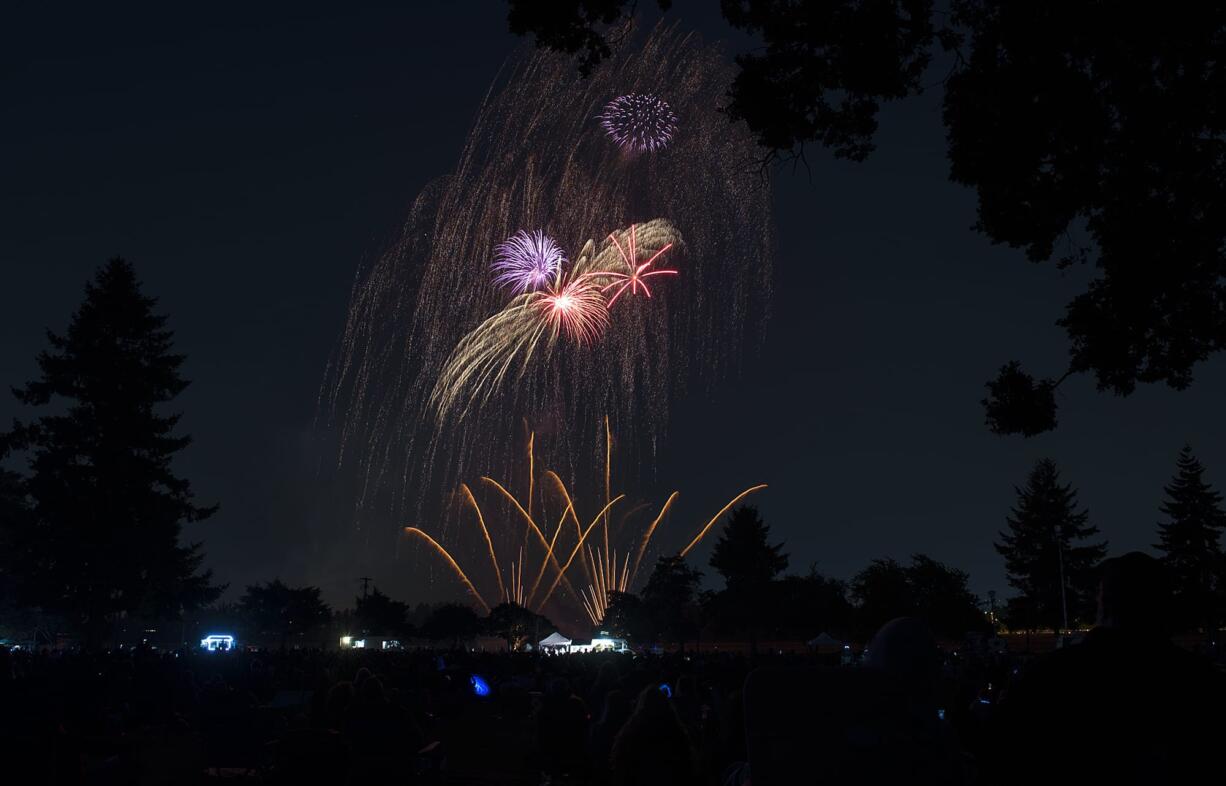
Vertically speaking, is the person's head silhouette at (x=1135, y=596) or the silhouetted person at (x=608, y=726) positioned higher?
the person's head silhouette at (x=1135, y=596)

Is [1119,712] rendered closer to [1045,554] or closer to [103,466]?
[103,466]

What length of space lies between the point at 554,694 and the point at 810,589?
104246mm

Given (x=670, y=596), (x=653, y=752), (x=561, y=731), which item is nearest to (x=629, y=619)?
(x=670, y=596)

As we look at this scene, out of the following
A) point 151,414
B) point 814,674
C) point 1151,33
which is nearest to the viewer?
point 814,674

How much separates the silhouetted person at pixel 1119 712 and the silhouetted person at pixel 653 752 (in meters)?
4.40

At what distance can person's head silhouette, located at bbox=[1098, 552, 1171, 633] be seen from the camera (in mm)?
3123

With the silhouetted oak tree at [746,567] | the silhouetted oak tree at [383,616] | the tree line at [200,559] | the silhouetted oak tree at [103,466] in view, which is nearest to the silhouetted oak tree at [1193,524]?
the tree line at [200,559]

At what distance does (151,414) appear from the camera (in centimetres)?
5194

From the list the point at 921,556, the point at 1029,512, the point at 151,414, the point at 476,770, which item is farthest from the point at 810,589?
the point at 476,770

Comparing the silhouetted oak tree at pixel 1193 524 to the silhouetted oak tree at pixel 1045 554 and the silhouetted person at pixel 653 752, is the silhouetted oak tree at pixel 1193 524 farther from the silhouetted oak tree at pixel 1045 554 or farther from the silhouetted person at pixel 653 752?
the silhouetted person at pixel 653 752

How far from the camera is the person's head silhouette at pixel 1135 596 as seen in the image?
312 centimetres

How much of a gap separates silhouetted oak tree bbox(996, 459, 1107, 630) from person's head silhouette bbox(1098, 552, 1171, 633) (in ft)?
301

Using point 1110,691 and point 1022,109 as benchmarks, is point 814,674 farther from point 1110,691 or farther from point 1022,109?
point 1022,109

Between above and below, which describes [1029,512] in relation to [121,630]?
above
